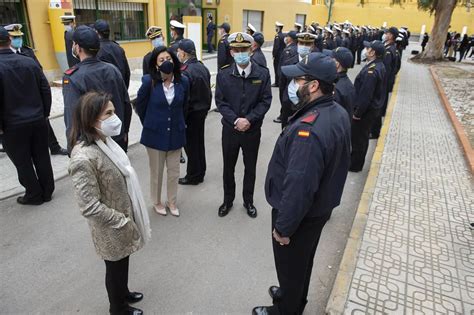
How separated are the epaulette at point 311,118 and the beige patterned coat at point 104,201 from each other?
128 cm

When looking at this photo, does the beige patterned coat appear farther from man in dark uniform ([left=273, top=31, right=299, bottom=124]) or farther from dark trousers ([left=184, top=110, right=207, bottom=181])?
man in dark uniform ([left=273, top=31, right=299, bottom=124])

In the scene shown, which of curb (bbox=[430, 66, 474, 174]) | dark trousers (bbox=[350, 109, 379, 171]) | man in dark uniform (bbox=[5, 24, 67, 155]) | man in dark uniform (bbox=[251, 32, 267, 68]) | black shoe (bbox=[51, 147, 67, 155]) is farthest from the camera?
man in dark uniform (bbox=[251, 32, 267, 68])

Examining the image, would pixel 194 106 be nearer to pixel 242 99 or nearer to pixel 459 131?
pixel 242 99

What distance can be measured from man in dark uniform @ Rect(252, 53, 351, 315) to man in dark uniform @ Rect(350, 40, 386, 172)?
3.53 metres

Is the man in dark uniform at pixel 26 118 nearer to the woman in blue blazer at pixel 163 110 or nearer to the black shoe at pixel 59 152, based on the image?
the woman in blue blazer at pixel 163 110

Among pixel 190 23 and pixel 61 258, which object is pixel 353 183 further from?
pixel 190 23

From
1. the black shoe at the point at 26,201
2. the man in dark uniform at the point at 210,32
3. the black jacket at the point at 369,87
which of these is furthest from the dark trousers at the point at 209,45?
the black shoe at the point at 26,201

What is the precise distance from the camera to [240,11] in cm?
2158

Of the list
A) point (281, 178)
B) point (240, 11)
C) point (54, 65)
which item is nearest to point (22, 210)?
point (281, 178)

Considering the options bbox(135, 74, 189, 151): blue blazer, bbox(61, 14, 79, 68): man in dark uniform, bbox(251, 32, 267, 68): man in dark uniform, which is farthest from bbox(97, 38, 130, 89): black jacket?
bbox(251, 32, 267, 68): man in dark uniform

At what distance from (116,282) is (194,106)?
2.78 meters

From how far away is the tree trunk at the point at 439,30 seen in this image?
799 inches

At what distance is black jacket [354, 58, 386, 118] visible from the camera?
5.54m

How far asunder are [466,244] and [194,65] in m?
3.99
